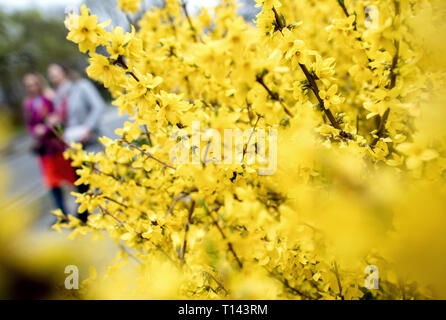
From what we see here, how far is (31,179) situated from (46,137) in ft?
14.1

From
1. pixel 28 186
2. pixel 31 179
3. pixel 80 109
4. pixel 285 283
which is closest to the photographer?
pixel 285 283

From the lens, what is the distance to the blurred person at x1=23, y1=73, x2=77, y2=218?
11.2 feet

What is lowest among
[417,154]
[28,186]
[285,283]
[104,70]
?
[285,283]

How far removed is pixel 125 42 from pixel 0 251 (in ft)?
2.82

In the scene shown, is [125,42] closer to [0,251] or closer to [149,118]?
[149,118]

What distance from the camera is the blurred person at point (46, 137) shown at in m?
3.41

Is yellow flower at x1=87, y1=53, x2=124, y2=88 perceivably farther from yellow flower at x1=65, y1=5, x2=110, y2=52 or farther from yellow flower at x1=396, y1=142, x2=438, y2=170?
yellow flower at x1=396, y1=142, x2=438, y2=170

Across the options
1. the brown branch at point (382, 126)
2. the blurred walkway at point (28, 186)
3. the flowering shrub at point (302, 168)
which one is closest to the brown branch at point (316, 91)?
the flowering shrub at point (302, 168)

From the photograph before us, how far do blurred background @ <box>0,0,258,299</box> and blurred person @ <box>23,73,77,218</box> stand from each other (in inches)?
16.1

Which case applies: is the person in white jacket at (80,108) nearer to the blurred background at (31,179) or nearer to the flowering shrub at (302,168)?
the blurred background at (31,179)

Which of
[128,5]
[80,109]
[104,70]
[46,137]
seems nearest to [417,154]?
[104,70]

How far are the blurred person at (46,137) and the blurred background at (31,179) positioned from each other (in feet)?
1.35

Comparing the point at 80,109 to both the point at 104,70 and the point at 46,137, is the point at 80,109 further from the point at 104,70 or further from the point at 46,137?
the point at 104,70

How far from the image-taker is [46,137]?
3.42 metres
